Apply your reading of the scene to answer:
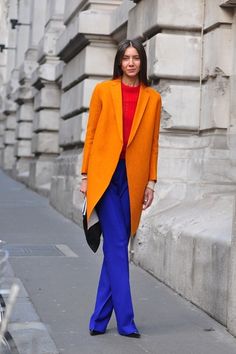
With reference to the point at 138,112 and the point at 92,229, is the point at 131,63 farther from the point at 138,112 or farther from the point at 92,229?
the point at 92,229

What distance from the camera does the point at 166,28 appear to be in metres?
7.63

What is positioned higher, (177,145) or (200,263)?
(177,145)

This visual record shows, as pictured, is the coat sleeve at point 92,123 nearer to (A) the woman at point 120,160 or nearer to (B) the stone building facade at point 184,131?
(A) the woman at point 120,160

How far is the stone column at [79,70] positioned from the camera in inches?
427

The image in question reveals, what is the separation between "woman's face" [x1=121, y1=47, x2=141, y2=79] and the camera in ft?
14.6

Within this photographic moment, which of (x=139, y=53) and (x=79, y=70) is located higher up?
(x=79, y=70)

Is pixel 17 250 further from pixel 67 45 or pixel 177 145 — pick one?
pixel 67 45

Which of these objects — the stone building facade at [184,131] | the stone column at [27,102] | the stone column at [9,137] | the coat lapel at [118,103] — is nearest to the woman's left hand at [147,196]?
the coat lapel at [118,103]

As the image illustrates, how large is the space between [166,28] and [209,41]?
51 centimetres

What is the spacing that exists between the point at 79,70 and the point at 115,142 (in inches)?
290

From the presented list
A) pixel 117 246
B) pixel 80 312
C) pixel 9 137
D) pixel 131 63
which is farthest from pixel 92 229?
pixel 9 137

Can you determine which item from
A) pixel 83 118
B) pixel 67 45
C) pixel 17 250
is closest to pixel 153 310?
pixel 17 250

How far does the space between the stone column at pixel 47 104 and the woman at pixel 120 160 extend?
1164 centimetres

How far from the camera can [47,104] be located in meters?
16.8
